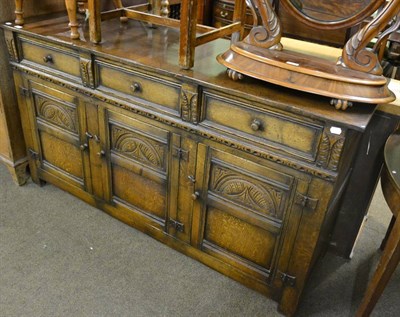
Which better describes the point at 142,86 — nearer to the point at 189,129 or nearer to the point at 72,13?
the point at 189,129

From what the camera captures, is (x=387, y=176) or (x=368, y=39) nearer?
(x=368, y=39)

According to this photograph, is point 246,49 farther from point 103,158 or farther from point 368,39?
point 103,158

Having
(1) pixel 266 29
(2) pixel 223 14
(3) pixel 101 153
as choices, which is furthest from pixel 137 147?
(2) pixel 223 14

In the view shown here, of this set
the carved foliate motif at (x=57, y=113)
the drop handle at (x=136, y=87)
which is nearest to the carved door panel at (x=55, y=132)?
the carved foliate motif at (x=57, y=113)

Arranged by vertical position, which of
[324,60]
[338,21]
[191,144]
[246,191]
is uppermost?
[338,21]

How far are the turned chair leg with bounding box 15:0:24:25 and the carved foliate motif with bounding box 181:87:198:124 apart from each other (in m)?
0.92

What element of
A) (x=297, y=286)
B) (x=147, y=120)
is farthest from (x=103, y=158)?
(x=297, y=286)

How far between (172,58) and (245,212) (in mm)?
665

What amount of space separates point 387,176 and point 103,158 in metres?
1.20

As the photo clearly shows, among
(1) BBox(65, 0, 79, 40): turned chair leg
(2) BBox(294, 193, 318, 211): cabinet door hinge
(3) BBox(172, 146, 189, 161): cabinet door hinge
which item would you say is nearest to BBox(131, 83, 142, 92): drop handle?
(3) BBox(172, 146, 189, 161): cabinet door hinge

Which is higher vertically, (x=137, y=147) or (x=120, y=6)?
(x=120, y=6)

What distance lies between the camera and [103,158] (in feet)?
6.10

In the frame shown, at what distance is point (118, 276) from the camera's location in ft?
5.77

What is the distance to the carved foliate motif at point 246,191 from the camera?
145cm
